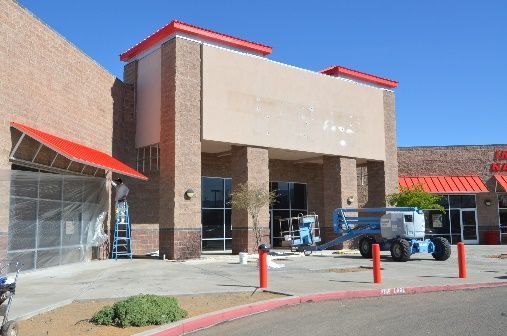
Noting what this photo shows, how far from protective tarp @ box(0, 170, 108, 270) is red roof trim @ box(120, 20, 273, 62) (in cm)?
742

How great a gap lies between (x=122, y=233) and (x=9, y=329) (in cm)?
1692

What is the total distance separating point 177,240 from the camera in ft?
74.3

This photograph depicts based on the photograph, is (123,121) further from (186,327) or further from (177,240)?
(186,327)

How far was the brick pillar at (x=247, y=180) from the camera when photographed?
2523 cm

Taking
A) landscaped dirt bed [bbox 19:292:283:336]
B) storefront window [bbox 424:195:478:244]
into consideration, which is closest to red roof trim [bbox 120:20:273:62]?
landscaped dirt bed [bbox 19:292:283:336]

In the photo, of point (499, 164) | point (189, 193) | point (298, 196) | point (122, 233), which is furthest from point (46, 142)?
point (499, 164)

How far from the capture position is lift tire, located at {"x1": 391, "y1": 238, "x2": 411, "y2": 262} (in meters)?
20.8

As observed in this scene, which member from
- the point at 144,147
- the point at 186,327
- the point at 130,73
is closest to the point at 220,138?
the point at 144,147

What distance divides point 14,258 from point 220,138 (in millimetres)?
10691

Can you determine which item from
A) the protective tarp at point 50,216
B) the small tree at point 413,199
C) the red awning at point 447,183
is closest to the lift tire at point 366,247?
the small tree at point 413,199

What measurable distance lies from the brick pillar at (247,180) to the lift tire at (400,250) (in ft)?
21.6

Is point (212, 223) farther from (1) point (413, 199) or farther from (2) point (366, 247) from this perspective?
(1) point (413, 199)

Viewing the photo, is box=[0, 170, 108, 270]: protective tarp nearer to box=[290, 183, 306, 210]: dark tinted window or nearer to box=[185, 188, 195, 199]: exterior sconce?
box=[185, 188, 195, 199]: exterior sconce

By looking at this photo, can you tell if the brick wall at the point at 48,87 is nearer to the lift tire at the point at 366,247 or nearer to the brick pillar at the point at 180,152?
the brick pillar at the point at 180,152
